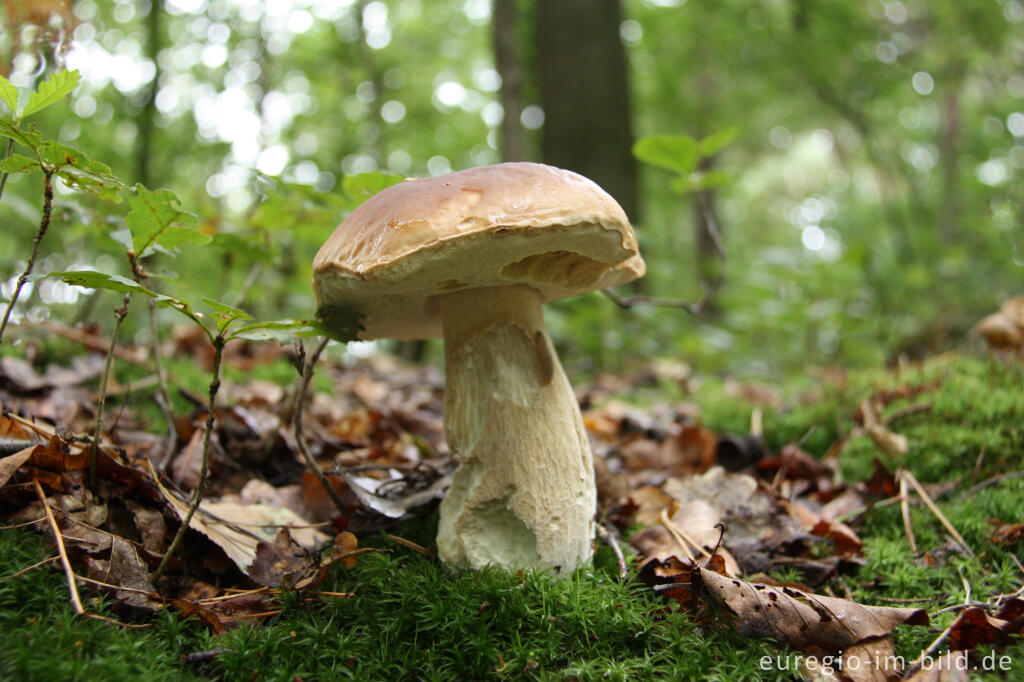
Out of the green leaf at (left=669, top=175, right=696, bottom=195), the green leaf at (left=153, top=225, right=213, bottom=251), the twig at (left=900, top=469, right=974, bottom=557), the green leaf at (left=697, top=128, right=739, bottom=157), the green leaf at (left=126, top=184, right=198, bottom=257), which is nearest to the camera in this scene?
the green leaf at (left=126, top=184, right=198, bottom=257)

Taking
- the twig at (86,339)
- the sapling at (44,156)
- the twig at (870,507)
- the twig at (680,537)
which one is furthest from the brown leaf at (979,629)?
the twig at (86,339)

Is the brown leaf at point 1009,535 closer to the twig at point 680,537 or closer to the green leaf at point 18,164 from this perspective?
the twig at point 680,537

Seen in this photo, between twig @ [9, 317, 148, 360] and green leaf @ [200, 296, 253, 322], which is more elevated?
green leaf @ [200, 296, 253, 322]

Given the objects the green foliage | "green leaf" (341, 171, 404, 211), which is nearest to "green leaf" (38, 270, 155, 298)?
the green foliage

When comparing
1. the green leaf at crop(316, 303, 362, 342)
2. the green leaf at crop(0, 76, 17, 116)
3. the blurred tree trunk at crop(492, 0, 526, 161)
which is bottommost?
the green leaf at crop(316, 303, 362, 342)

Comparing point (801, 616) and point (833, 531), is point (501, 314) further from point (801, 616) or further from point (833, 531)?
point (833, 531)

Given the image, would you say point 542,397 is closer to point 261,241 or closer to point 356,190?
point 356,190

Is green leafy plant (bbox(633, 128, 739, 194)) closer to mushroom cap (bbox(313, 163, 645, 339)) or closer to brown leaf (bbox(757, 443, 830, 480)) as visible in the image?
mushroom cap (bbox(313, 163, 645, 339))

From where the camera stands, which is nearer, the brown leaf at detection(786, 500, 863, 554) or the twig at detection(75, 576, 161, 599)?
the twig at detection(75, 576, 161, 599)
